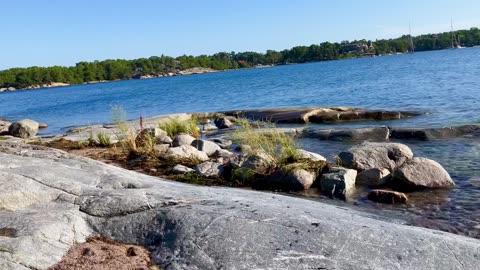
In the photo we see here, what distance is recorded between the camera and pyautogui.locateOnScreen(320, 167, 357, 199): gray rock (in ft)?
36.4

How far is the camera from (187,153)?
1518 cm

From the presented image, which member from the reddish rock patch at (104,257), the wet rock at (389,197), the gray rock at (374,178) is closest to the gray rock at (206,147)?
the gray rock at (374,178)

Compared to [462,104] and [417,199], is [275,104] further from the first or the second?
[417,199]

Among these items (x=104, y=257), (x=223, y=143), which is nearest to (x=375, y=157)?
(x=223, y=143)

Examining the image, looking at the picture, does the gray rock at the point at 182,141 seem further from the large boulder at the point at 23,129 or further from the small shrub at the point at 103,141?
the large boulder at the point at 23,129

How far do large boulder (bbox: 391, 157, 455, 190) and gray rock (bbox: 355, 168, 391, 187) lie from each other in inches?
12.8

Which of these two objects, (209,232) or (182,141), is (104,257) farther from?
(182,141)

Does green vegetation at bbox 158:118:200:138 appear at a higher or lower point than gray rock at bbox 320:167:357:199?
higher

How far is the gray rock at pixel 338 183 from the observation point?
436 inches

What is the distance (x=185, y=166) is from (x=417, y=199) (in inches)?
240

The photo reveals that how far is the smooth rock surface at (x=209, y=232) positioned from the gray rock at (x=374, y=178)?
430 cm

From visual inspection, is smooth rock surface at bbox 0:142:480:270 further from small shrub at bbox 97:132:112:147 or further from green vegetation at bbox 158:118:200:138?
green vegetation at bbox 158:118:200:138

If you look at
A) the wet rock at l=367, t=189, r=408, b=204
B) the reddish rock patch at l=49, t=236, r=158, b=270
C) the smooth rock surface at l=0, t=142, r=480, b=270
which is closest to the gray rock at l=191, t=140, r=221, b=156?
the wet rock at l=367, t=189, r=408, b=204

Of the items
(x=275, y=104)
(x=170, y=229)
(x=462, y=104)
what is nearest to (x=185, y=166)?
(x=170, y=229)
